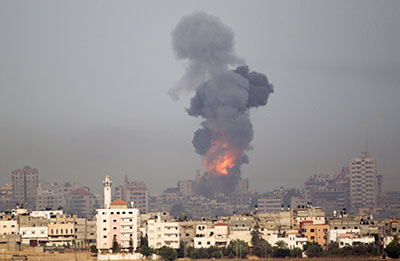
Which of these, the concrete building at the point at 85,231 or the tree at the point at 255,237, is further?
the concrete building at the point at 85,231

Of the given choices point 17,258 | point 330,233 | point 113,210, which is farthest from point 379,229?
point 17,258

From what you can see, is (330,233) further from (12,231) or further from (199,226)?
(12,231)

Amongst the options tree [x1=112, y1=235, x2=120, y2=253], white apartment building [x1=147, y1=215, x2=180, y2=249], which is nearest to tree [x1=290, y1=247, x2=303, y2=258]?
white apartment building [x1=147, y1=215, x2=180, y2=249]

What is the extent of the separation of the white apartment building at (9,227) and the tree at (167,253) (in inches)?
874

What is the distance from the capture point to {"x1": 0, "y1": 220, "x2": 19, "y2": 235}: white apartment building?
121m

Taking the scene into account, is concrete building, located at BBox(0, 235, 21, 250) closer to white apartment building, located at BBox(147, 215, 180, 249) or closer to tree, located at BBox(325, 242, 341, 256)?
white apartment building, located at BBox(147, 215, 180, 249)

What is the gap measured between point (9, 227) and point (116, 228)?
18670 mm

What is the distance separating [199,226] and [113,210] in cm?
1132

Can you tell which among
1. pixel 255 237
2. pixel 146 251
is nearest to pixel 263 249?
pixel 255 237

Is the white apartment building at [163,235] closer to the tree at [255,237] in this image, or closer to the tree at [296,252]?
the tree at [255,237]

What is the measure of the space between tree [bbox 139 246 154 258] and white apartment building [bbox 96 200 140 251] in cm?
208

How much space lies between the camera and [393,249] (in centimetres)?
10044

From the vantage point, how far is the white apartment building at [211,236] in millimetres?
110812

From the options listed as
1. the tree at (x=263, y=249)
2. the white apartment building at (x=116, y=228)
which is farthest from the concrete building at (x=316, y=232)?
the white apartment building at (x=116, y=228)
